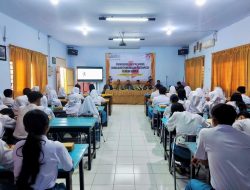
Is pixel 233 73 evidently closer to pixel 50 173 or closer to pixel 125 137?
pixel 125 137

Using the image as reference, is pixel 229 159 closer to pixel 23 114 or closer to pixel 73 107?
pixel 23 114

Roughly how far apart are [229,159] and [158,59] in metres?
11.1

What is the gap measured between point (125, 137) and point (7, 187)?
391 centimetres

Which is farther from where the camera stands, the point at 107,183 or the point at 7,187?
the point at 107,183

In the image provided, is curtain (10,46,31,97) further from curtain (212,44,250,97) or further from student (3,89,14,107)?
curtain (212,44,250,97)

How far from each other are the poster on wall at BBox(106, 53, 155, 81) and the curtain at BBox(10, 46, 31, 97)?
607cm

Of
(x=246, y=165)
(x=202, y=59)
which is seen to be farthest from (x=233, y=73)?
(x=246, y=165)

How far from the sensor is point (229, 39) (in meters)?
6.93

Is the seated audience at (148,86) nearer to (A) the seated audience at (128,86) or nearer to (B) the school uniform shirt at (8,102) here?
(A) the seated audience at (128,86)

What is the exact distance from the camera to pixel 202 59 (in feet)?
30.4

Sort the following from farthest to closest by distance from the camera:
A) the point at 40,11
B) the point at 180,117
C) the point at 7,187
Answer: the point at 40,11 → the point at 180,117 → the point at 7,187

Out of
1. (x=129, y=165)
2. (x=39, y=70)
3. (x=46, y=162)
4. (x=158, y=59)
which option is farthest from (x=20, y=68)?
(x=158, y=59)

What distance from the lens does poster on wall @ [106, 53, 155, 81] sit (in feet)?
40.8

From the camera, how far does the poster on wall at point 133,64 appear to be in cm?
1244
